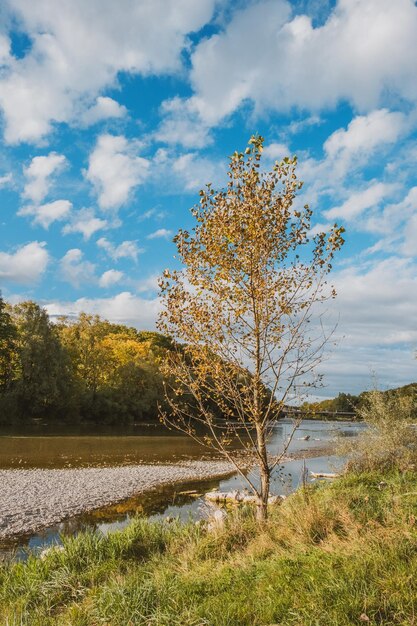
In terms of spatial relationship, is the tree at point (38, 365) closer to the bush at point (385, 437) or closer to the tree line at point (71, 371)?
the tree line at point (71, 371)

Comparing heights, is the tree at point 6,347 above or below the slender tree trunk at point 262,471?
above

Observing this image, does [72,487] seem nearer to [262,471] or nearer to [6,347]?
[262,471]

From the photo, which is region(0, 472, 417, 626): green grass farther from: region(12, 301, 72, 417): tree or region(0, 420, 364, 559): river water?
region(12, 301, 72, 417): tree

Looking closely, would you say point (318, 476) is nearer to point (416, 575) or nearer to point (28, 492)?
point (28, 492)

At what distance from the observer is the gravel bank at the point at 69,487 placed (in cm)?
1540

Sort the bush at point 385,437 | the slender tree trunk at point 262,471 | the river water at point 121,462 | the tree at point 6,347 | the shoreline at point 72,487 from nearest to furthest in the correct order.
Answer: the slender tree trunk at point 262,471 < the river water at point 121,462 < the shoreline at point 72,487 < the bush at point 385,437 < the tree at point 6,347

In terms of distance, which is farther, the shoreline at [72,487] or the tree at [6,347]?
the tree at [6,347]

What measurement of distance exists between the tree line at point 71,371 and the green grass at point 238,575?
37.8m

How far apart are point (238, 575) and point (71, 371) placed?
6243 centimetres

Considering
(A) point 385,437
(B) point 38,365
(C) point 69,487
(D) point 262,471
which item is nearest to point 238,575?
(D) point 262,471

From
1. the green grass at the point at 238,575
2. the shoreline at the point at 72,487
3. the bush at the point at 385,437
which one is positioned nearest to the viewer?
the green grass at the point at 238,575

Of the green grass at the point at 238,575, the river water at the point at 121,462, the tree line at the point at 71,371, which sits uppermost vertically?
the tree line at the point at 71,371

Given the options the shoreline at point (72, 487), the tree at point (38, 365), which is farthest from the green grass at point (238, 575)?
the tree at point (38, 365)

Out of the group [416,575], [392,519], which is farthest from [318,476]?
[416,575]
